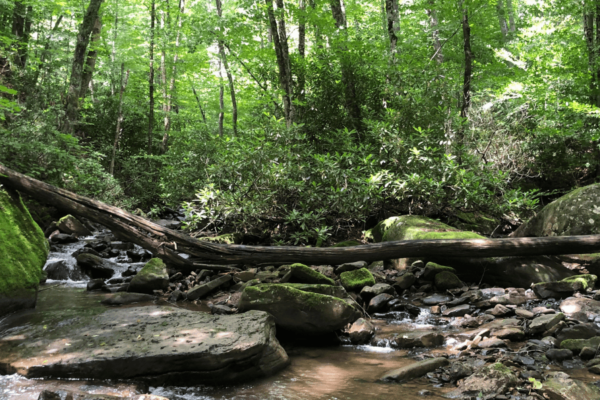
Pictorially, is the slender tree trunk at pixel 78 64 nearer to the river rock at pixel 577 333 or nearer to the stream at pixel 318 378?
the stream at pixel 318 378

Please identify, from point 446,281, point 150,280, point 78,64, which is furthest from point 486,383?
point 78,64

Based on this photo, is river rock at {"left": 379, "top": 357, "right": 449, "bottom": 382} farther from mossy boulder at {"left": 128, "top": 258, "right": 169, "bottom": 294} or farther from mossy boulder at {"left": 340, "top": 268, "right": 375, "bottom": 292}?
mossy boulder at {"left": 128, "top": 258, "right": 169, "bottom": 294}

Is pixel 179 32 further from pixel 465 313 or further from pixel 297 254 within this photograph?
pixel 465 313

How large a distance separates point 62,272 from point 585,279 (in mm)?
8732

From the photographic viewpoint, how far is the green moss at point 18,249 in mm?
4781

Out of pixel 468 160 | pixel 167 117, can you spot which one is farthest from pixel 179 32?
pixel 468 160

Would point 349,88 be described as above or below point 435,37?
below

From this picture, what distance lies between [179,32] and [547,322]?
1960 cm

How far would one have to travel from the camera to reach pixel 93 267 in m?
7.25

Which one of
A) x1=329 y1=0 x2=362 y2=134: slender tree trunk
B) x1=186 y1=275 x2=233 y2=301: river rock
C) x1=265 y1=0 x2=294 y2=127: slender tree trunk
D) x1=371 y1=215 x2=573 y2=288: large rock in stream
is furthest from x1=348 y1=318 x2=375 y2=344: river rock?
x1=329 y1=0 x2=362 y2=134: slender tree trunk

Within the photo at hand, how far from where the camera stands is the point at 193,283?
6.64m

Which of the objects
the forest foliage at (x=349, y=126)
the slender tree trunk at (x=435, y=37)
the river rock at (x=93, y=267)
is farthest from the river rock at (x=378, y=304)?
the slender tree trunk at (x=435, y=37)

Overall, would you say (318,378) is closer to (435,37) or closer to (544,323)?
(544,323)

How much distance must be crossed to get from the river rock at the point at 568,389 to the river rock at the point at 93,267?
22.9ft
